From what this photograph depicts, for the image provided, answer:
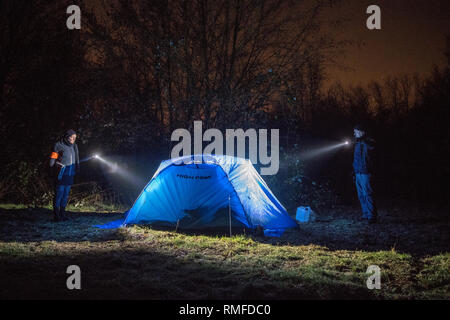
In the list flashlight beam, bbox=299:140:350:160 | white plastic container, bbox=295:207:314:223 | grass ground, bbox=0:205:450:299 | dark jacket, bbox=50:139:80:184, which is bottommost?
grass ground, bbox=0:205:450:299

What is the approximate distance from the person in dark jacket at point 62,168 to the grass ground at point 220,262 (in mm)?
474

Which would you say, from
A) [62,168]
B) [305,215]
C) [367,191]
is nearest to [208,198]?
[305,215]

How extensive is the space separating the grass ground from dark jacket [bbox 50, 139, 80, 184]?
960 mm

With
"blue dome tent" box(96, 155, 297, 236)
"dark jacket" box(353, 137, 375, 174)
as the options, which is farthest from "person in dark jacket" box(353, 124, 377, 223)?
"blue dome tent" box(96, 155, 297, 236)

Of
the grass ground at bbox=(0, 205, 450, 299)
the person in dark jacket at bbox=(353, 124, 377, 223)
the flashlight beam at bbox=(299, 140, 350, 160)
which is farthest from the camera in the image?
the flashlight beam at bbox=(299, 140, 350, 160)

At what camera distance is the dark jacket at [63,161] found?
6.94 m

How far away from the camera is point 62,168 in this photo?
696 centimetres

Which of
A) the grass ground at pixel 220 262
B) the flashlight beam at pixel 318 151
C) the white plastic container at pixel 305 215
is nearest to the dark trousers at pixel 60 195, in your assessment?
the grass ground at pixel 220 262

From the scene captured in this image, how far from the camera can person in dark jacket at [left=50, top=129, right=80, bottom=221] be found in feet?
22.8

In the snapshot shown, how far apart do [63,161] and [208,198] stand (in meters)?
3.00

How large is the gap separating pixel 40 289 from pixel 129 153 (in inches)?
331

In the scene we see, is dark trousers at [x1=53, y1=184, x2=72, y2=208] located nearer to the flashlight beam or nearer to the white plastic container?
the white plastic container

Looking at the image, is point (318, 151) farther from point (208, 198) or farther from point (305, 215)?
point (208, 198)

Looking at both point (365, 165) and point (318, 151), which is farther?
point (318, 151)
